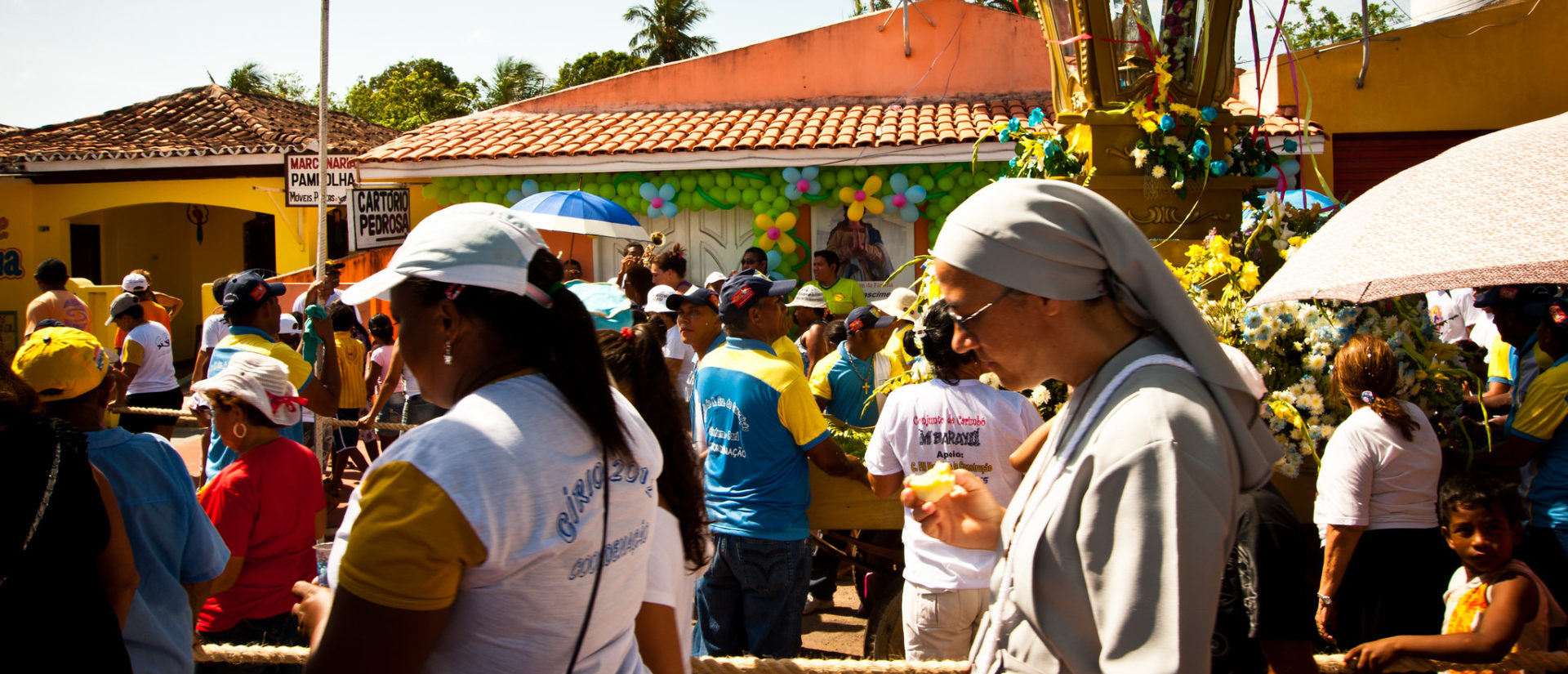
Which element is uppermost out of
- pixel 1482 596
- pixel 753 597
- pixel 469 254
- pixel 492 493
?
pixel 469 254

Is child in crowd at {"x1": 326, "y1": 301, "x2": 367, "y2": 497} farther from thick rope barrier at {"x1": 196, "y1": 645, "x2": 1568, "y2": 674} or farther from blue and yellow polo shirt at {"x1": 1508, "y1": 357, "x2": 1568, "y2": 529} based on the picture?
blue and yellow polo shirt at {"x1": 1508, "y1": 357, "x2": 1568, "y2": 529}

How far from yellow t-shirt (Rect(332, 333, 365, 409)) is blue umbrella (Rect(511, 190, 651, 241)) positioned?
6.17 ft

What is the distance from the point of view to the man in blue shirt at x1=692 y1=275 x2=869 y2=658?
433cm

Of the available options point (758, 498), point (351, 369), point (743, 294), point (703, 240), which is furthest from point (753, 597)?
point (703, 240)

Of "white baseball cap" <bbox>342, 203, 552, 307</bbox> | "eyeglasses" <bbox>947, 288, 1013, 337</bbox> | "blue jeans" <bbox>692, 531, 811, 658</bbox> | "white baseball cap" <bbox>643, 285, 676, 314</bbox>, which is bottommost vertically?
"blue jeans" <bbox>692, 531, 811, 658</bbox>

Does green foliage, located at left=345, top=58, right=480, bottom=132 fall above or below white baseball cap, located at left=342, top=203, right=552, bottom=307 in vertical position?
above

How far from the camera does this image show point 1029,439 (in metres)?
3.57

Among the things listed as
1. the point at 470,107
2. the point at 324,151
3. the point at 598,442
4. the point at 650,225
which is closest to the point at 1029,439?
the point at 598,442

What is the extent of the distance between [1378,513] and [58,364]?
4417 millimetres

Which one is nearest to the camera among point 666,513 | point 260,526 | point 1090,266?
point 1090,266

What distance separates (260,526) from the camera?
3.77 metres

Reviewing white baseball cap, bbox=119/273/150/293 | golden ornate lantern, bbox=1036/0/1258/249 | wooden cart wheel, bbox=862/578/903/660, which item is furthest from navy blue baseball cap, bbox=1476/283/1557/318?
white baseball cap, bbox=119/273/150/293

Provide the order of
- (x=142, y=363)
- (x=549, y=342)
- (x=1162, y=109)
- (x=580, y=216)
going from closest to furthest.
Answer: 1. (x=549, y=342)
2. (x=1162, y=109)
3. (x=142, y=363)
4. (x=580, y=216)

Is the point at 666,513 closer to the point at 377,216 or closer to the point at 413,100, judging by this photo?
the point at 377,216
